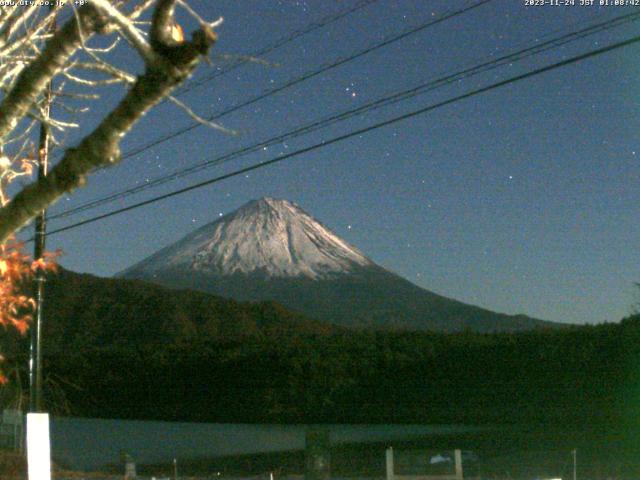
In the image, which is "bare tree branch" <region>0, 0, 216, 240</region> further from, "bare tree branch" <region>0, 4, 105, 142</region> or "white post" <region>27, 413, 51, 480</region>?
"white post" <region>27, 413, 51, 480</region>

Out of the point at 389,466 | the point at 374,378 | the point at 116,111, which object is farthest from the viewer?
the point at 374,378

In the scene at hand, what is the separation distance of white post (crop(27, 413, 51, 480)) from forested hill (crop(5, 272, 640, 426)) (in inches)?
1228

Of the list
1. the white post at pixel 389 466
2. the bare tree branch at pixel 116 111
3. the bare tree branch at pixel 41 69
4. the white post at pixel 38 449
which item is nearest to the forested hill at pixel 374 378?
the white post at pixel 389 466

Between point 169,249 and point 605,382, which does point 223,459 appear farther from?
point 169,249

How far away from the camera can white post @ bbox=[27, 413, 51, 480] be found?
302 inches

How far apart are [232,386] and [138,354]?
5.25 metres

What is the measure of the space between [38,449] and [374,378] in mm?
38450

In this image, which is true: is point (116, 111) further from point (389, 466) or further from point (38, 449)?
point (389, 466)

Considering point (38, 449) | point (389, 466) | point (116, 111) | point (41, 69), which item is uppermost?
point (41, 69)

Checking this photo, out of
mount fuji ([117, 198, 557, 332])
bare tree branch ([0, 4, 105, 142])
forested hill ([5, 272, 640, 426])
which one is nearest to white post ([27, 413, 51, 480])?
bare tree branch ([0, 4, 105, 142])

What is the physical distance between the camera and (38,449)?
771 centimetres

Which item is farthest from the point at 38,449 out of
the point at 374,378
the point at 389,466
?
the point at 374,378

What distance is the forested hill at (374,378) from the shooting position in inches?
1569

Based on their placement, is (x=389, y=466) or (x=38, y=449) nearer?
(x=38, y=449)
